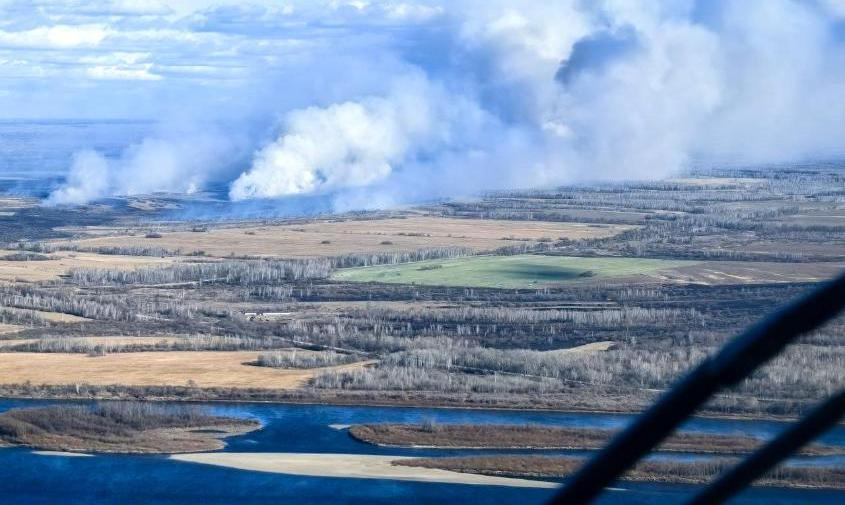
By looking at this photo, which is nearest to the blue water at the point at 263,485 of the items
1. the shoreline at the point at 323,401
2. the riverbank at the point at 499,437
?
the riverbank at the point at 499,437

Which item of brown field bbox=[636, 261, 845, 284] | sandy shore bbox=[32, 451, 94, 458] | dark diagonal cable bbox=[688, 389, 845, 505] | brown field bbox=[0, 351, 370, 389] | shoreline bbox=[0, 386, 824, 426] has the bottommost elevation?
sandy shore bbox=[32, 451, 94, 458]

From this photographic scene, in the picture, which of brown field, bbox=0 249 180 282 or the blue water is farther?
brown field, bbox=0 249 180 282

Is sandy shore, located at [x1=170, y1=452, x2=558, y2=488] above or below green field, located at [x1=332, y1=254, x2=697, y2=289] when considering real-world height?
below

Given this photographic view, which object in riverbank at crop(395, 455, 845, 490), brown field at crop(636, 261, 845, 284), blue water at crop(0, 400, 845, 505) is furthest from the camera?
brown field at crop(636, 261, 845, 284)

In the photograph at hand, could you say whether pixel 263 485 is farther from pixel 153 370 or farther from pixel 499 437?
pixel 153 370

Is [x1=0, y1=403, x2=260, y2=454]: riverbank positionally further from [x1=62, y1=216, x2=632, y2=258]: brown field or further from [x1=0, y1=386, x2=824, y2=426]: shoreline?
[x1=62, y1=216, x2=632, y2=258]: brown field

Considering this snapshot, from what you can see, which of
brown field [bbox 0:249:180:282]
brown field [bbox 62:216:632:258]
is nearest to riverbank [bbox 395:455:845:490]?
brown field [bbox 0:249:180:282]

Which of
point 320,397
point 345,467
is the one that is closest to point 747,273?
point 320,397
